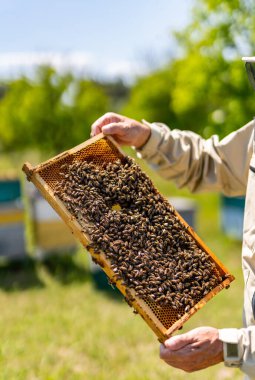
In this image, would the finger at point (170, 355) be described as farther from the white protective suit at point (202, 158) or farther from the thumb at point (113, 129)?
the thumb at point (113, 129)

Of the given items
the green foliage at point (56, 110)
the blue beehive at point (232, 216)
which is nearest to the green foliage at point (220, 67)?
the blue beehive at point (232, 216)

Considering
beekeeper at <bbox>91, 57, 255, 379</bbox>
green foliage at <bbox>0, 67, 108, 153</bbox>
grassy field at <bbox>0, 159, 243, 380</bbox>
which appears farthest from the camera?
green foliage at <bbox>0, 67, 108, 153</bbox>

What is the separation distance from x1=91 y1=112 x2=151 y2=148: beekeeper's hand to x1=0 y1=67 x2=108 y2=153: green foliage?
1429 cm

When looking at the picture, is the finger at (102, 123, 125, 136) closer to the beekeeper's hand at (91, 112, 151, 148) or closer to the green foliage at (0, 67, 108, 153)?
the beekeeper's hand at (91, 112, 151, 148)

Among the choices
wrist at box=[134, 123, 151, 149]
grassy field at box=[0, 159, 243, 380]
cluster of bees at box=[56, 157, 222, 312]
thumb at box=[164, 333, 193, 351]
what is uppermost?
wrist at box=[134, 123, 151, 149]

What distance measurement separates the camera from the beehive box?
7.54ft

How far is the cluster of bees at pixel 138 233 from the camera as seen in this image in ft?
7.62

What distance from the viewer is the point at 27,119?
61.7 ft

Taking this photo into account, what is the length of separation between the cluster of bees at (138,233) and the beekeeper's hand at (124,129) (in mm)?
196

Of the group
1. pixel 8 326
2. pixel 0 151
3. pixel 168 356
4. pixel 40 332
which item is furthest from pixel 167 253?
pixel 0 151

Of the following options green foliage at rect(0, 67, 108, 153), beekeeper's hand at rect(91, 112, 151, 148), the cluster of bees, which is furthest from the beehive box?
green foliage at rect(0, 67, 108, 153)

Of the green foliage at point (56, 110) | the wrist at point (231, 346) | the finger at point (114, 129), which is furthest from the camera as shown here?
the green foliage at point (56, 110)

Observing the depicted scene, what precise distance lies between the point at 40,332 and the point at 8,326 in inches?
18.0

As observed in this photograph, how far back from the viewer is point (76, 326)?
5.36m
